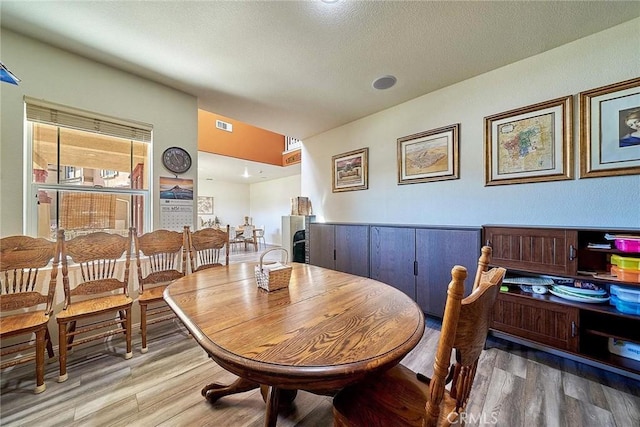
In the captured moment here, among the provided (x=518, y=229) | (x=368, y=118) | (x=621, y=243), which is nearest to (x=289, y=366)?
(x=518, y=229)

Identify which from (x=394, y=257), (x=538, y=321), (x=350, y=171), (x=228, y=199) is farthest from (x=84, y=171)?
(x=228, y=199)

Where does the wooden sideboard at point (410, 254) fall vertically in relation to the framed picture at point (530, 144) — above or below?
below

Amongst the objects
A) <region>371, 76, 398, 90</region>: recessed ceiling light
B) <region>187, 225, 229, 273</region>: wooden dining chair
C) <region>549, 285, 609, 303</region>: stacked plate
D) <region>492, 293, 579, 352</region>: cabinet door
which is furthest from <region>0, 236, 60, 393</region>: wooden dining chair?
<region>549, 285, 609, 303</region>: stacked plate

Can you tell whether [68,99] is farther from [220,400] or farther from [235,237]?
[235,237]

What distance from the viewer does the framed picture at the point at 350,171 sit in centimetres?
350

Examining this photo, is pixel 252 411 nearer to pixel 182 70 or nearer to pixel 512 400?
pixel 512 400

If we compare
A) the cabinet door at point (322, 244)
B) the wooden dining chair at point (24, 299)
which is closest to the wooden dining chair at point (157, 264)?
the wooden dining chair at point (24, 299)

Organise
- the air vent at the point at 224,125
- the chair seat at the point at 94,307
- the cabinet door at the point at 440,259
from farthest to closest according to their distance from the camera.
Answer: the air vent at the point at 224,125
the cabinet door at the point at 440,259
the chair seat at the point at 94,307

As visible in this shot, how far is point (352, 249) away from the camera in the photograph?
3191 mm

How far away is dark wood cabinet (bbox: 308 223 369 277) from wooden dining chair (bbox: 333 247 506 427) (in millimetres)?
2005

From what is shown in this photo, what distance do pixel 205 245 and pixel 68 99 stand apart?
180 centimetres

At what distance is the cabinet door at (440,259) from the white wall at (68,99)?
2.96 m

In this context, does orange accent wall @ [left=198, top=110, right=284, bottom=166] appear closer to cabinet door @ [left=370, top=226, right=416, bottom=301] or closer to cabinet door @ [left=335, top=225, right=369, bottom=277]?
cabinet door @ [left=335, top=225, right=369, bottom=277]

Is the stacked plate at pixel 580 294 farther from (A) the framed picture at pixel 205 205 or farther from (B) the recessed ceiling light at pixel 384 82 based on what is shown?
(A) the framed picture at pixel 205 205
